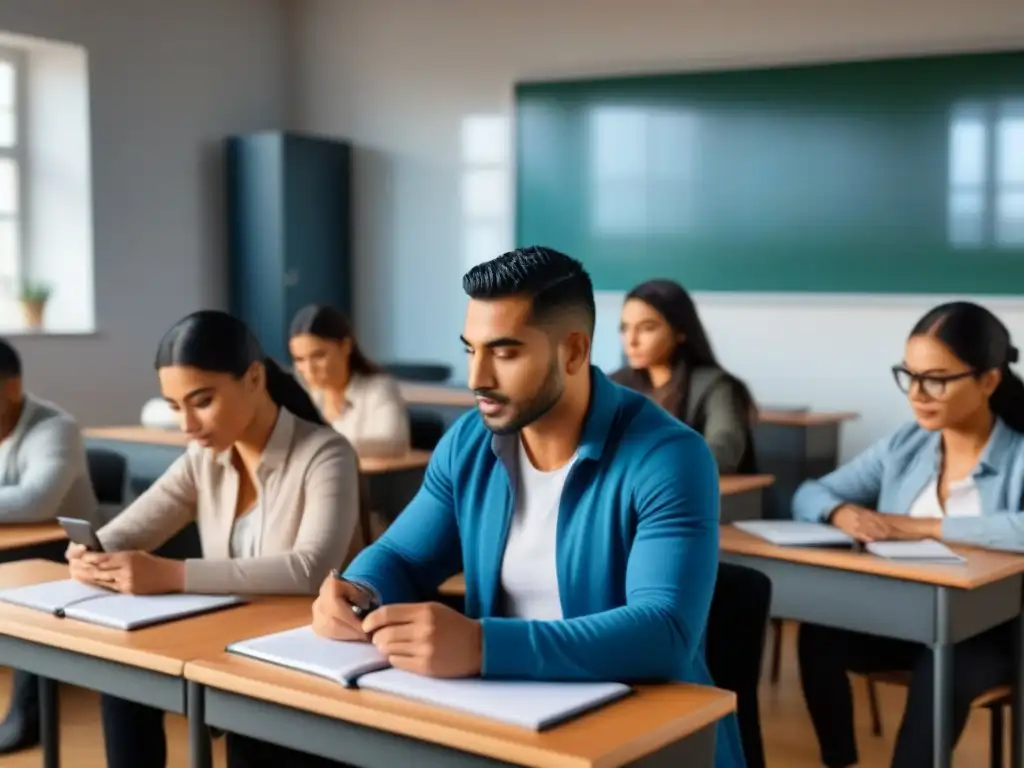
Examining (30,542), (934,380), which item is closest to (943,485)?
(934,380)

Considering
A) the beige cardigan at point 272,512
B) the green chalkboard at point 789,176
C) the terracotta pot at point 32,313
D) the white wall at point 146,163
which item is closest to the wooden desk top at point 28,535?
the beige cardigan at point 272,512

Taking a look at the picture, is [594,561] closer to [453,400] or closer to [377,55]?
[453,400]

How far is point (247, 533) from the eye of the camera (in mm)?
2539

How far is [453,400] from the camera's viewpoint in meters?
5.79

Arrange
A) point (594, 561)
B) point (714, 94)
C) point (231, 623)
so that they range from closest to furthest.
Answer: point (594, 561), point (231, 623), point (714, 94)

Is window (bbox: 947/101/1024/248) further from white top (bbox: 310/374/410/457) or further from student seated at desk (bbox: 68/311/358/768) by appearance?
student seated at desk (bbox: 68/311/358/768)

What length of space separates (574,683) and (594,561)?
0.24m

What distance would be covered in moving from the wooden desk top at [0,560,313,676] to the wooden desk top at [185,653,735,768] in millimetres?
132

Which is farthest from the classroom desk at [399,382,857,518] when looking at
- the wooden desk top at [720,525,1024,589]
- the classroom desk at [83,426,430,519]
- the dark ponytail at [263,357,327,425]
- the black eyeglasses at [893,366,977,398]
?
the dark ponytail at [263,357,327,425]

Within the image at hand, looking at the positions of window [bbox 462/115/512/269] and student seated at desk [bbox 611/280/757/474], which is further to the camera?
window [bbox 462/115/512/269]

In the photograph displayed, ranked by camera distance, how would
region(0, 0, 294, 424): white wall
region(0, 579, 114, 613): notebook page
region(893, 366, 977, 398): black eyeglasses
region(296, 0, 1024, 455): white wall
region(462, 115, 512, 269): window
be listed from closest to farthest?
region(0, 579, 114, 613): notebook page → region(893, 366, 977, 398): black eyeglasses → region(296, 0, 1024, 455): white wall → region(0, 0, 294, 424): white wall → region(462, 115, 512, 269): window

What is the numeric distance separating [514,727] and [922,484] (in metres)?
1.86

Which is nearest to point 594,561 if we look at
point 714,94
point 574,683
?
point 574,683

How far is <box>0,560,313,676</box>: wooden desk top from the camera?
1.88 metres
